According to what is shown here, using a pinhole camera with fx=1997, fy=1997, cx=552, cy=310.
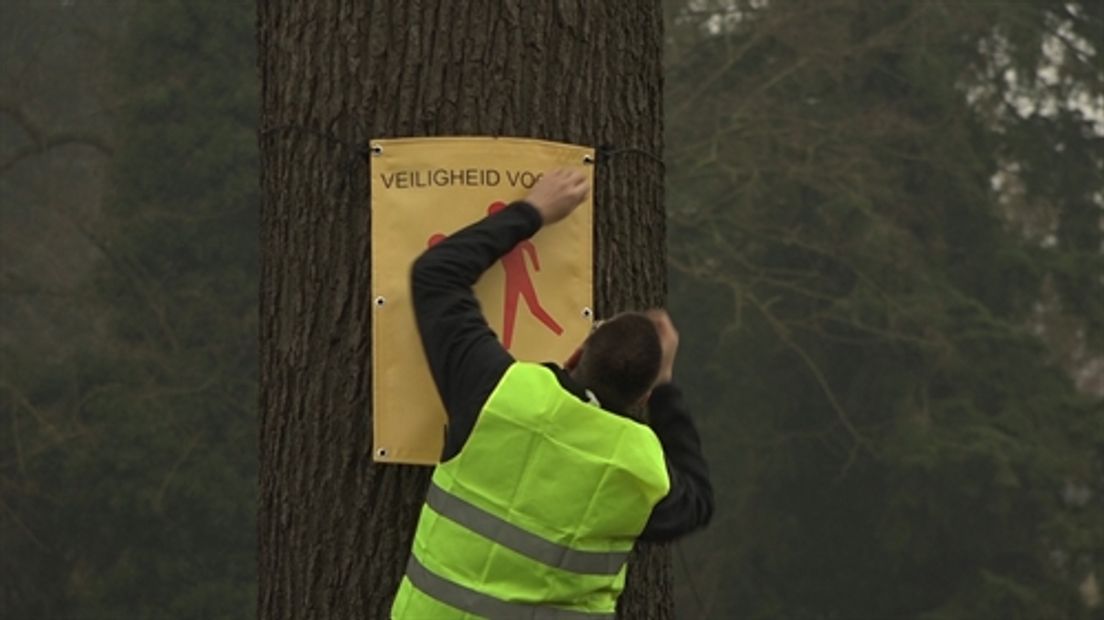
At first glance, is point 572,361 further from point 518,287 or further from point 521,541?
point 521,541

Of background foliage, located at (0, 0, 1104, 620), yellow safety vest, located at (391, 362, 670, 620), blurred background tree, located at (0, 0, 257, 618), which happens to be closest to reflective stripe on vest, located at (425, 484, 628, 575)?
yellow safety vest, located at (391, 362, 670, 620)

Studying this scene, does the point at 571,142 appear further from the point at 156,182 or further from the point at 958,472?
the point at 958,472

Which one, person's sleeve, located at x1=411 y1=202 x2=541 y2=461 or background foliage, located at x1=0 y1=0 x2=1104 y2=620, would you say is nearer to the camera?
person's sleeve, located at x1=411 y1=202 x2=541 y2=461

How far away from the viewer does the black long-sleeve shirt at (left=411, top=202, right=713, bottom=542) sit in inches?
125

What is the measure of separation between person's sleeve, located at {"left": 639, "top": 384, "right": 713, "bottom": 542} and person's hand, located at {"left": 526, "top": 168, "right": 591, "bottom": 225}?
1.21ft

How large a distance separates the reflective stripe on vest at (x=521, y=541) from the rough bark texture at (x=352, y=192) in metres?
0.30

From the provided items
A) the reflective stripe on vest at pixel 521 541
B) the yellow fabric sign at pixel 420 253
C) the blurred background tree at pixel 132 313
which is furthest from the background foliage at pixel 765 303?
the reflective stripe on vest at pixel 521 541

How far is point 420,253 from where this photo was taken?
11.3ft

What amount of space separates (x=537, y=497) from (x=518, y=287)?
523 millimetres

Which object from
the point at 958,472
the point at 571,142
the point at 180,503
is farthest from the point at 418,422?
the point at 958,472

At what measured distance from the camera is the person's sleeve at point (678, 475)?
318 centimetres

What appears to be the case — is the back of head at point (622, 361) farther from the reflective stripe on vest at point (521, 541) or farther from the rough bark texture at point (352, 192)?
the rough bark texture at point (352, 192)

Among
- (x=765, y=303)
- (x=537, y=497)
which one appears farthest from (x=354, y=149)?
(x=765, y=303)

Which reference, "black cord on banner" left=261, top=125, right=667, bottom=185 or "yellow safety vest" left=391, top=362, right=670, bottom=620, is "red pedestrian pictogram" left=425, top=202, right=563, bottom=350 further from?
"yellow safety vest" left=391, top=362, right=670, bottom=620
